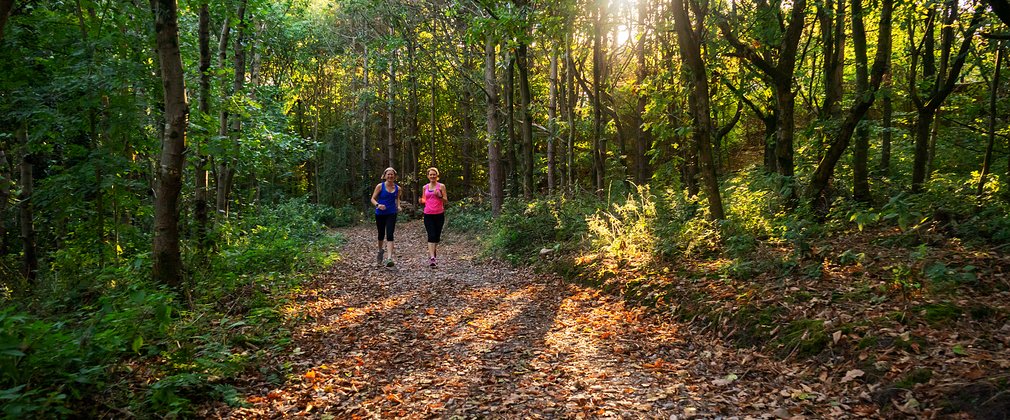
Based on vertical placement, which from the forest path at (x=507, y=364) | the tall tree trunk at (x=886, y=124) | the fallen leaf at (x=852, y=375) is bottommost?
the forest path at (x=507, y=364)

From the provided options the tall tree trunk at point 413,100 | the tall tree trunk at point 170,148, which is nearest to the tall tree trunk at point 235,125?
the tall tree trunk at point 170,148

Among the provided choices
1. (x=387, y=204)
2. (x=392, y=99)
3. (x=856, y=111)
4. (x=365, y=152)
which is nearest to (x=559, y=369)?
(x=856, y=111)

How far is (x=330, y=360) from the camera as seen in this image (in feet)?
15.9

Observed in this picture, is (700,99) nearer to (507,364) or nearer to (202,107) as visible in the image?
(507,364)

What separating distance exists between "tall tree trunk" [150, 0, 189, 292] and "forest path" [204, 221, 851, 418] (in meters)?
1.56

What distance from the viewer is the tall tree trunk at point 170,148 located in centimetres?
513

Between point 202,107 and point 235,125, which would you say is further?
point 235,125

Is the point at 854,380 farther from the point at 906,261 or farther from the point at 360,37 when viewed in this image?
the point at 360,37

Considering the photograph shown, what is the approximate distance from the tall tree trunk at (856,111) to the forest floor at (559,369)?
3.74m

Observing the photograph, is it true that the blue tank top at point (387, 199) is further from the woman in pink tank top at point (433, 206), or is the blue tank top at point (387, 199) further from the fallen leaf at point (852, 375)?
the fallen leaf at point (852, 375)

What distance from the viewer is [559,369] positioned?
4.65 meters

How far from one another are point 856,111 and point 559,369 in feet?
19.4

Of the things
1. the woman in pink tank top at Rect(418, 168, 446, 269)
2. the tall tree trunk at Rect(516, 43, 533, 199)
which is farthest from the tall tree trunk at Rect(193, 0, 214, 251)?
the tall tree trunk at Rect(516, 43, 533, 199)

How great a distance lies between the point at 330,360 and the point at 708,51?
8461 mm
